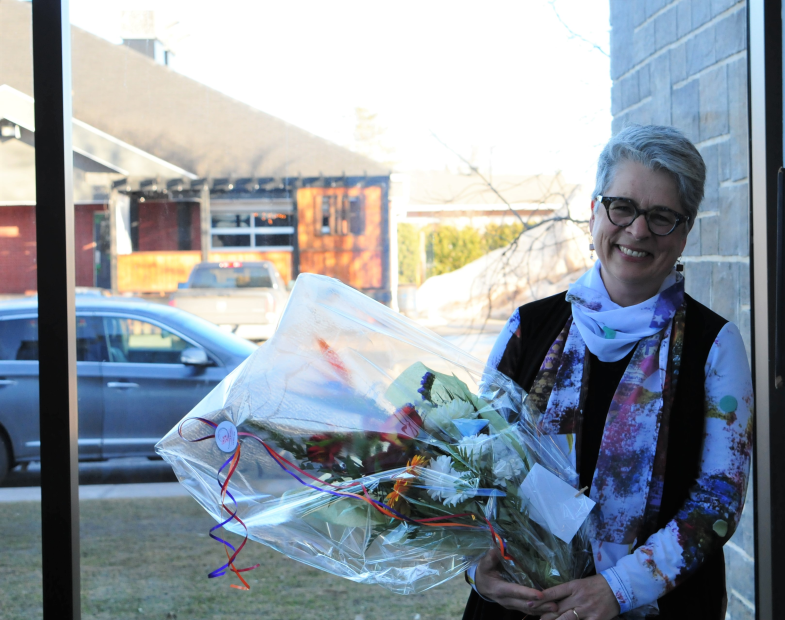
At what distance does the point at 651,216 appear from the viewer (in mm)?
1254

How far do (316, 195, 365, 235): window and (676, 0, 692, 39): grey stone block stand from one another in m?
1.86

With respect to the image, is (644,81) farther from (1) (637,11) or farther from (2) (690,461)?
(2) (690,461)

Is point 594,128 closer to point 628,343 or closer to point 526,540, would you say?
point 628,343

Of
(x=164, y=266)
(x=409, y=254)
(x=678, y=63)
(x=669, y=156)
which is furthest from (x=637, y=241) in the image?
(x=164, y=266)

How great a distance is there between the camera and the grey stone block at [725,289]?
7.26 ft

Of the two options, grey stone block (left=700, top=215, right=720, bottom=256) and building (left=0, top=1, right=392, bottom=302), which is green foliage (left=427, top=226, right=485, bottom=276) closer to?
building (left=0, top=1, right=392, bottom=302)

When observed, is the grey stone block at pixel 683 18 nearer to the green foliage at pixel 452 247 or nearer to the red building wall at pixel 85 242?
the green foliage at pixel 452 247

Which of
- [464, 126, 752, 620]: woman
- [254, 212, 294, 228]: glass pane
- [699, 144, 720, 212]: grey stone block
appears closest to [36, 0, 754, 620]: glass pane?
[254, 212, 294, 228]: glass pane

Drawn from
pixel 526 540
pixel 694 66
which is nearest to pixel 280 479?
pixel 526 540

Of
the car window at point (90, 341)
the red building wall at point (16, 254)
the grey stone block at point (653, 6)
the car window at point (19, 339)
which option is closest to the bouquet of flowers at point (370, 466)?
the car window at point (19, 339)

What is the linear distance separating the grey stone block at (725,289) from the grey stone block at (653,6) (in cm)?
102

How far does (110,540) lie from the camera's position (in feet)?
13.2

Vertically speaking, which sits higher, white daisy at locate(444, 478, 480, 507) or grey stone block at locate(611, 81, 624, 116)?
grey stone block at locate(611, 81, 624, 116)

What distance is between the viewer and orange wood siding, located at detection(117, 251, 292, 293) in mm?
3668
